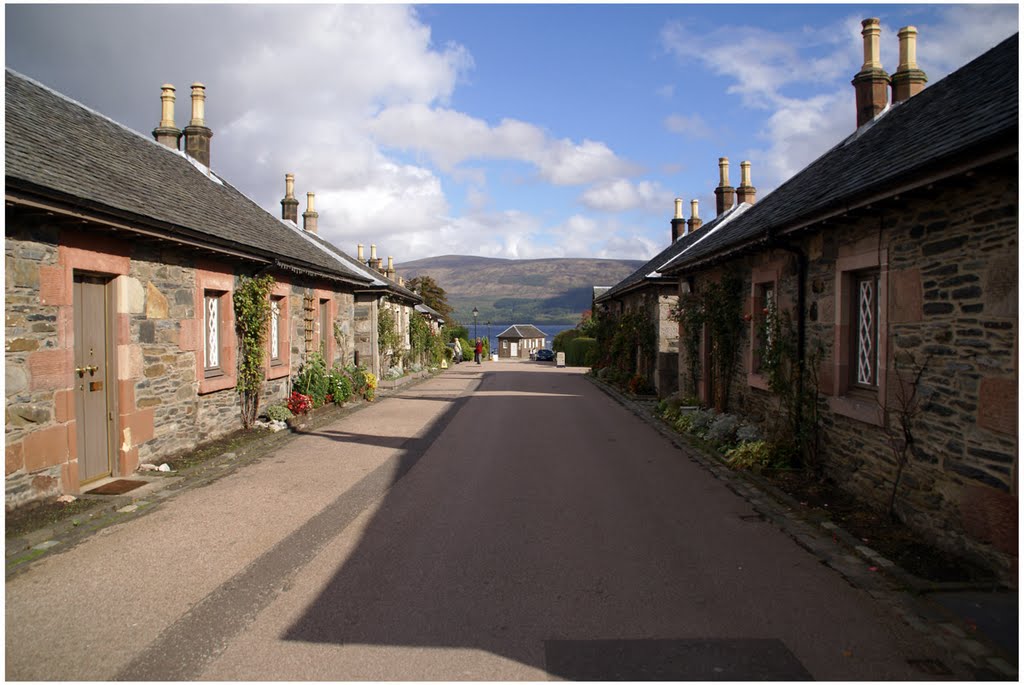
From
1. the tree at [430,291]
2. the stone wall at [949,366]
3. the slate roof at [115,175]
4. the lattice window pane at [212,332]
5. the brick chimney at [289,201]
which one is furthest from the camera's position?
the tree at [430,291]

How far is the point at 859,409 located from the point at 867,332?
962mm

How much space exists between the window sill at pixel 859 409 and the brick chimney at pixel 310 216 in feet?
84.3

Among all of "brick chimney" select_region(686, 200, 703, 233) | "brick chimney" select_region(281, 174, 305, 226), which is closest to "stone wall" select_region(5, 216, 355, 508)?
"brick chimney" select_region(281, 174, 305, 226)

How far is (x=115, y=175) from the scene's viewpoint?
932 cm

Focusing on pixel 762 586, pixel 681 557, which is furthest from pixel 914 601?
pixel 681 557

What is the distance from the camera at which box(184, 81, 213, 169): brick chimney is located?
16.1 meters

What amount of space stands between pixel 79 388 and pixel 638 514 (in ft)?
20.8

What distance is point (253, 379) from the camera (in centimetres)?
1209

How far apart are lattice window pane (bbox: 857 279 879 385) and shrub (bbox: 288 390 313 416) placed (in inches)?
400

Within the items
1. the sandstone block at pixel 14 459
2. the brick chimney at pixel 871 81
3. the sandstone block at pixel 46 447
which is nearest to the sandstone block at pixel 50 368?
the sandstone block at pixel 46 447

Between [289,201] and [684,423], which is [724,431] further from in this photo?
[289,201]

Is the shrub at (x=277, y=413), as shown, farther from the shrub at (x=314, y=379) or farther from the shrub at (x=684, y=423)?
the shrub at (x=684, y=423)

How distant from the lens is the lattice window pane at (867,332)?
762 centimetres

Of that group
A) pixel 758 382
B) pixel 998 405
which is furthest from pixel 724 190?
pixel 998 405
